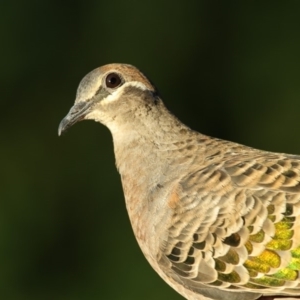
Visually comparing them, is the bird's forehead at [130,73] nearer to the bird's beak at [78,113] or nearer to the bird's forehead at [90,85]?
the bird's forehead at [90,85]

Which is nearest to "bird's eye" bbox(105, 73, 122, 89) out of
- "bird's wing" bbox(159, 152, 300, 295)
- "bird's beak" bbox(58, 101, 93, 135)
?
"bird's beak" bbox(58, 101, 93, 135)

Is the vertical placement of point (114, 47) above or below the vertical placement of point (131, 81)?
above

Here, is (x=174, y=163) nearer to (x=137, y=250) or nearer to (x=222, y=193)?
(x=222, y=193)

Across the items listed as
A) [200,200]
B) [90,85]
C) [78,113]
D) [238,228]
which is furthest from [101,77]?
[238,228]

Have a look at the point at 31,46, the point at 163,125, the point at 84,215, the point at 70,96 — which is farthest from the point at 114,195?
the point at 163,125

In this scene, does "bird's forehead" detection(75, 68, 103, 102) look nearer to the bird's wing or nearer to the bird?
the bird

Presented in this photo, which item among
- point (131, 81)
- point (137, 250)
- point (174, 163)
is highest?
point (131, 81)

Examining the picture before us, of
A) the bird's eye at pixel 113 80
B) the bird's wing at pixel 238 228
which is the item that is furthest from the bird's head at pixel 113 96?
the bird's wing at pixel 238 228

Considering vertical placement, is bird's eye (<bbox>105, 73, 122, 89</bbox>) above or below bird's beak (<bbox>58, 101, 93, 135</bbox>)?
above
